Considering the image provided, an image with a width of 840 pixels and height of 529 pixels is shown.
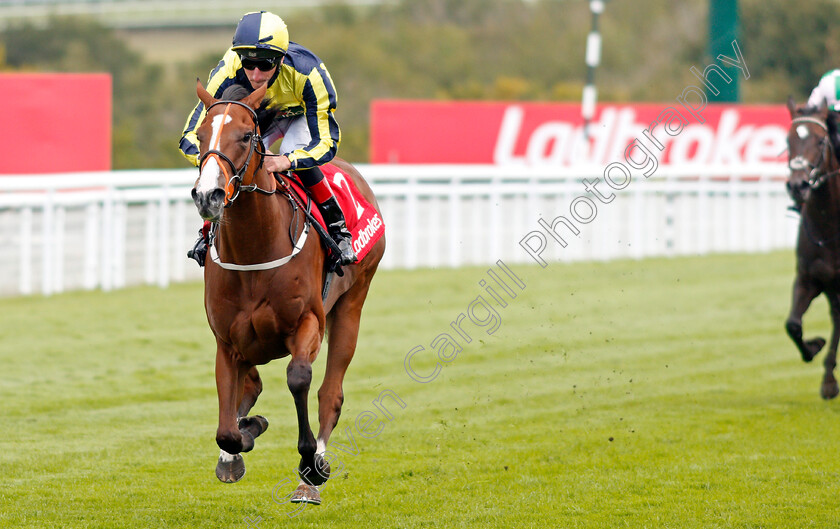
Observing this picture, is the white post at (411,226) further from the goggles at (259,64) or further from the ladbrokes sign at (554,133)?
the goggles at (259,64)

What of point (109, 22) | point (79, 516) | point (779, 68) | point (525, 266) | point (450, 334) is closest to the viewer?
point (79, 516)

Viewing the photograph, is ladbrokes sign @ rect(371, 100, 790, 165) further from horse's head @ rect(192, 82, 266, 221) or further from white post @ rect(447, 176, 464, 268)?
horse's head @ rect(192, 82, 266, 221)

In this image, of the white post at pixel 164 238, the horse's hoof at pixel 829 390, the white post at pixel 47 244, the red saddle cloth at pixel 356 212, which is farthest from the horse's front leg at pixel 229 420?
the white post at pixel 164 238

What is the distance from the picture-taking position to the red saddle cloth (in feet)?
17.7

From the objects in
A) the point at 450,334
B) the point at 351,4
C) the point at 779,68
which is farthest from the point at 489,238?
the point at 351,4

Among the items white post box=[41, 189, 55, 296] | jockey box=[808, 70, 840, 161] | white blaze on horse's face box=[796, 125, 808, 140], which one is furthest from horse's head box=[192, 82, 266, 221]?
white post box=[41, 189, 55, 296]

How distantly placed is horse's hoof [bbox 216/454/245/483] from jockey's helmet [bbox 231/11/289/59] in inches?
61.5

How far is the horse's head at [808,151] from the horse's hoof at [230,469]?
3795mm

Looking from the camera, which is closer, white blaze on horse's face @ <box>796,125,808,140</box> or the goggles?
the goggles

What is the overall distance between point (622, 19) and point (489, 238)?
104ft

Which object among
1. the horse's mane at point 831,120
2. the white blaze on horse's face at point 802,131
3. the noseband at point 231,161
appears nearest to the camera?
the noseband at point 231,161

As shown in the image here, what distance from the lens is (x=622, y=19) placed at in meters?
43.3

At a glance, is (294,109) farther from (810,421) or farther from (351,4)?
(351,4)

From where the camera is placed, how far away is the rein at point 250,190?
4078 millimetres
